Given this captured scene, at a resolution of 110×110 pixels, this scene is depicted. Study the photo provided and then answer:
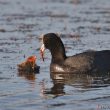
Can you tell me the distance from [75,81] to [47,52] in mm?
4862

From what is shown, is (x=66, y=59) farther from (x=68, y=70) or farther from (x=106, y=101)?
(x=106, y=101)

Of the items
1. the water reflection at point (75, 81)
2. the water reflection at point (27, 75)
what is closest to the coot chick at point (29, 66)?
the water reflection at point (27, 75)

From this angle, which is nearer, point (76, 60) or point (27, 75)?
point (27, 75)

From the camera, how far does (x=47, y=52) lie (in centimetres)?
1973

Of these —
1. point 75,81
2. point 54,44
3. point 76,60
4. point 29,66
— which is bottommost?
point 75,81

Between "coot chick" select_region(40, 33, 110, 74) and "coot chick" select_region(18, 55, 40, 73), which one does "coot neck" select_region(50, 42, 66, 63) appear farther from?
"coot chick" select_region(18, 55, 40, 73)

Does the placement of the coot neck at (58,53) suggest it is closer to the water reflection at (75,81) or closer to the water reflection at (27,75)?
the water reflection at (75,81)

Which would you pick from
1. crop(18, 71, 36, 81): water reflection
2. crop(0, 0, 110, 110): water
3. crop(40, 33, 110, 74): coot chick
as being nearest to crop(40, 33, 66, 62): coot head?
crop(40, 33, 110, 74): coot chick

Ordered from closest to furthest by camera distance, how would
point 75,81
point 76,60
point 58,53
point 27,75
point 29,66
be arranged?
1. point 75,81
2. point 27,75
3. point 76,60
4. point 29,66
5. point 58,53

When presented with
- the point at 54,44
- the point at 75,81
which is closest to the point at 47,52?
the point at 54,44

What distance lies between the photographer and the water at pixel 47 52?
12.2 metres

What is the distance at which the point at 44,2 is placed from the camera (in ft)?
124

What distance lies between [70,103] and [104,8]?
22.8 m

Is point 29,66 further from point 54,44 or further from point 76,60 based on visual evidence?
point 76,60
